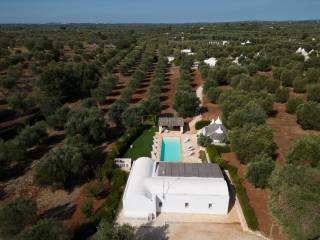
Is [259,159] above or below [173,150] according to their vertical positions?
Answer: above

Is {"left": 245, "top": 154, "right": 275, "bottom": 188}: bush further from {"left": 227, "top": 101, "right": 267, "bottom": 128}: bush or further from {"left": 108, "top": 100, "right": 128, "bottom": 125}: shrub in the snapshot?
{"left": 108, "top": 100, "right": 128, "bottom": 125}: shrub

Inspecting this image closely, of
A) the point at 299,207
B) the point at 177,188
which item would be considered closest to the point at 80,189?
the point at 177,188

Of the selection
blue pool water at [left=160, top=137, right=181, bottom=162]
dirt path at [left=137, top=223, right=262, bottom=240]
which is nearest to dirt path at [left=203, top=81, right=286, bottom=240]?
dirt path at [left=137, top=223, right=262, bottom=240]

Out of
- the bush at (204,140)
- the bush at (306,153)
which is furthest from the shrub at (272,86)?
the bush at (306,153)

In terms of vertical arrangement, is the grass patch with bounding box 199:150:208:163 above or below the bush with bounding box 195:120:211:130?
below

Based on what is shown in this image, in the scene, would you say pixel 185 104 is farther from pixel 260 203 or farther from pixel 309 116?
pixel 260 203

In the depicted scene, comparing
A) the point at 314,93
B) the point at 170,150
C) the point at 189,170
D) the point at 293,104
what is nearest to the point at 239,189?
the point at 189,170

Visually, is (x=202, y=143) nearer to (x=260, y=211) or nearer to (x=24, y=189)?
(x=260, y=211)
